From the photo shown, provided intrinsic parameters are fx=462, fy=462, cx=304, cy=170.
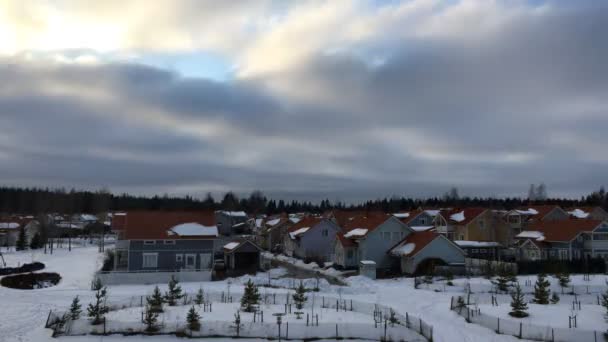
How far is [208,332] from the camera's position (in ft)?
69.7

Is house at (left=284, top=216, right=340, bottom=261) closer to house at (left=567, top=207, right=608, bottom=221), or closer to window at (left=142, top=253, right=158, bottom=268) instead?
window at (left=142, top=253, right=158, bottom=268)

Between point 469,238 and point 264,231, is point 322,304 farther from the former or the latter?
point 264,231

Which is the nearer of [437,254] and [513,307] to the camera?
[513,307]

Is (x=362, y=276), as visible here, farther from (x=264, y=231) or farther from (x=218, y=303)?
(x=264, y=231)

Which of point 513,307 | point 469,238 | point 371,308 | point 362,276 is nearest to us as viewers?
point 513,307

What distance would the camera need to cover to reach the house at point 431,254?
42156 millimetres

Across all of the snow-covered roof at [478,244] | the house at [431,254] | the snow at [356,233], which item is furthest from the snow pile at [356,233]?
the snow-covered roof at [478,244]

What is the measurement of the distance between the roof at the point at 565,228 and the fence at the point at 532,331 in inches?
1186

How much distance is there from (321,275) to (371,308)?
59.9 ft

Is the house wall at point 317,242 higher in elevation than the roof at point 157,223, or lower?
lower

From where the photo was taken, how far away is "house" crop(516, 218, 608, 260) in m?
47.8

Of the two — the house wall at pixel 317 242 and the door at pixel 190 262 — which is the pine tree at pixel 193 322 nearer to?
the door at pixel 190 262

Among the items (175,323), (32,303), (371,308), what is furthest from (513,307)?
(32,303)

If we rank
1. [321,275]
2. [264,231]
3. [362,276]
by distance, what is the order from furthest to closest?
1. [264,231]
2. [321,275]
3. [362,276]
